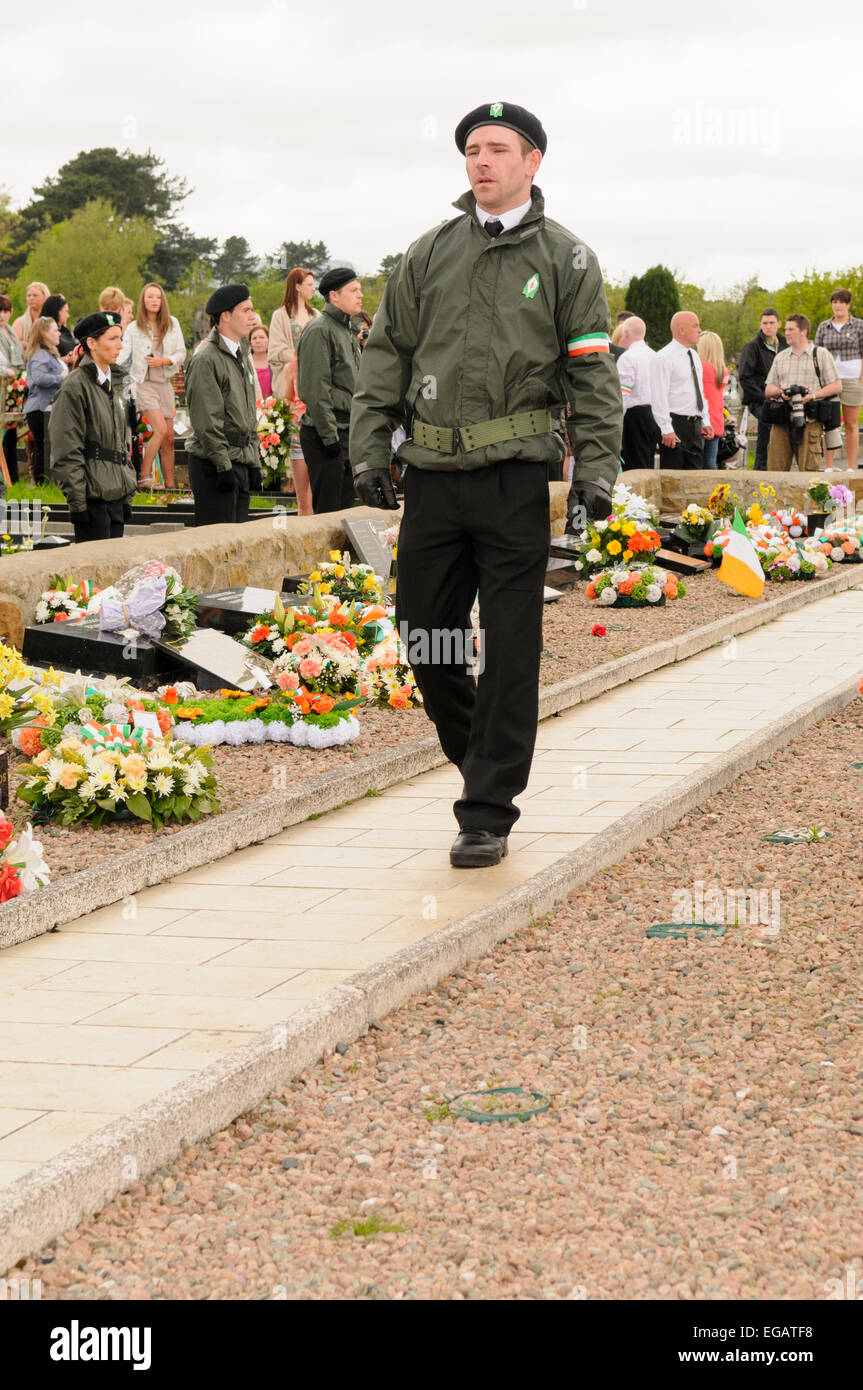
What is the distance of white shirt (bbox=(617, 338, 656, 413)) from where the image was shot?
47.9 ft

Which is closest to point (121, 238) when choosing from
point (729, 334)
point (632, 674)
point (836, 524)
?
point (729, 334)

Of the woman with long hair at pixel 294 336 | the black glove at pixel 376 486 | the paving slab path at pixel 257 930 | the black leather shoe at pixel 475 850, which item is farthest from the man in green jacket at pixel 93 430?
the black leather shoe at pixel 475 850

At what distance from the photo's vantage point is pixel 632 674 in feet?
30.0

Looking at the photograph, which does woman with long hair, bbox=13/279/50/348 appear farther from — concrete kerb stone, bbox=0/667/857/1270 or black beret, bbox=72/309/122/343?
concrete kerb stone, bbox=0/667/857/1270

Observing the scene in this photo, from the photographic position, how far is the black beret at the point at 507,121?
5062mm

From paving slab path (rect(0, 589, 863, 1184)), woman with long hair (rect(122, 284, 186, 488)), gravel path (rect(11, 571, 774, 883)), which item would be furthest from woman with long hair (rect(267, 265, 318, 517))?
paving slab path (rect(0, 589, 863, 1184))

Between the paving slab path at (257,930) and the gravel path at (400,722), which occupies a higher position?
the gravel path at (400,722)

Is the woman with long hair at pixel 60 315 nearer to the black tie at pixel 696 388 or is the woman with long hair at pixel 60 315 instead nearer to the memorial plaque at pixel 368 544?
the memorial plaque at pixel 368 544

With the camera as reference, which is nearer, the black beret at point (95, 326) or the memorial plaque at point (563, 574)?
the black beret at point (95, 326)

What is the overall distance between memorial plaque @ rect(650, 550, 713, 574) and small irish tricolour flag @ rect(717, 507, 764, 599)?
2.36 feet

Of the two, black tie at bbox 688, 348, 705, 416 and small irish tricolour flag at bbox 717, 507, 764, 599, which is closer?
small irish tricolour flag at bbox 717, 507, 764, 599

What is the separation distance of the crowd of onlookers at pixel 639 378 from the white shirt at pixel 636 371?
11mm

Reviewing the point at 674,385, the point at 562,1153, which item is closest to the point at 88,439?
the point at 562,1153

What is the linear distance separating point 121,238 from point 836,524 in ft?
162
